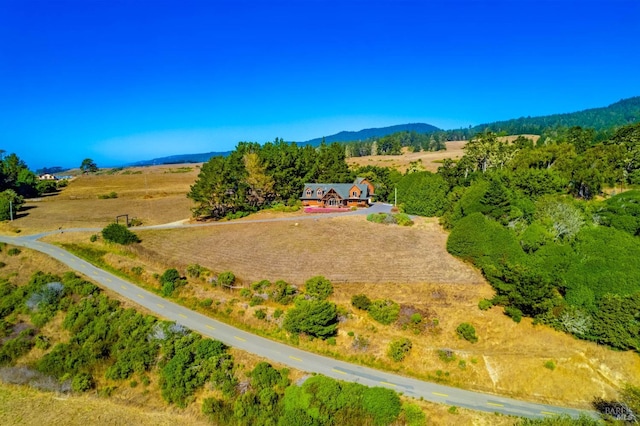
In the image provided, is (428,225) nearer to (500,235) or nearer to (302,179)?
(500,235)

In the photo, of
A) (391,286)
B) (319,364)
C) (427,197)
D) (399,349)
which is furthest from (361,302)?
(427,197)

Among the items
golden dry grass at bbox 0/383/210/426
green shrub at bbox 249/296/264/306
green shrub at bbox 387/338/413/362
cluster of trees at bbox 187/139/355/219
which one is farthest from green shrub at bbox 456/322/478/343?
cluster of trees at bbox 187/139/355/219

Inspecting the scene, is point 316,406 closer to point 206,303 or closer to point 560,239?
point 206,303

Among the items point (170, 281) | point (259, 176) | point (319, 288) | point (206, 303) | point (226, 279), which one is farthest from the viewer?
point (259, 176)

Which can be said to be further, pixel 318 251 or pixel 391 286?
pixel 318 251

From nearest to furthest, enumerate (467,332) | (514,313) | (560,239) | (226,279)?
(467,332) < (514,313) < (226,279) < (560,239)

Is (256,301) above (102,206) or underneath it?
underneath

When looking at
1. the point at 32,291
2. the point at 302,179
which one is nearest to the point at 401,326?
the point at 32,291
